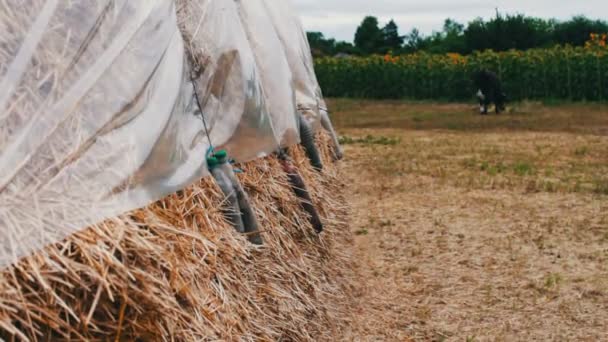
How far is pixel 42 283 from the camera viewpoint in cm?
174

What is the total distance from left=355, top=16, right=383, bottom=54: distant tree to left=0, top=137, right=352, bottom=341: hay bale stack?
80892 millimetres

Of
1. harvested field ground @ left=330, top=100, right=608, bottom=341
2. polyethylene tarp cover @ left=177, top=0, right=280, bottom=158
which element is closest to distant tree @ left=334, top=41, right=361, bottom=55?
harvested field ground @ left=330, top=100, right=608, bottom=341

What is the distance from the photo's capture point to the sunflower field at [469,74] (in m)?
31.9

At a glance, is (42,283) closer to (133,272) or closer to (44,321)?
(44,321)

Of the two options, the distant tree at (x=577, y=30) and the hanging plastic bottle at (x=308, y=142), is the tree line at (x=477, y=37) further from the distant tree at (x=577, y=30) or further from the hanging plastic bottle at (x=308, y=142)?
the hanging plastic bottle at (x=308, y=142)

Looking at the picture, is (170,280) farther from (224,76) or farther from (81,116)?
(224,76)

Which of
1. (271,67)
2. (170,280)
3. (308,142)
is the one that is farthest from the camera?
(308,142)

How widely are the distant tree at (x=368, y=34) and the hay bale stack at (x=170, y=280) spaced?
8089 centimetres

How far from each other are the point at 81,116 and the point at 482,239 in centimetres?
620

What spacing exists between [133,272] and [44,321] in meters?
0.24

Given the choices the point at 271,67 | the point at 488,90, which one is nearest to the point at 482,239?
the point at 271,67

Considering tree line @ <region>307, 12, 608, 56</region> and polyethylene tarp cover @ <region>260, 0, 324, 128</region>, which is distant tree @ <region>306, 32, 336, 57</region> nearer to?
tree line @ <region>307, 12, 608, 56</region>

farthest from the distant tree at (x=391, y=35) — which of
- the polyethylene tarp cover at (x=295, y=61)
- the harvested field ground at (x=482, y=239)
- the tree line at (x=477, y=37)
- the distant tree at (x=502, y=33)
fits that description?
the polyethylene tarp cover at (x=295, y=61)

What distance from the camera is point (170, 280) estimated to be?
2.05m
